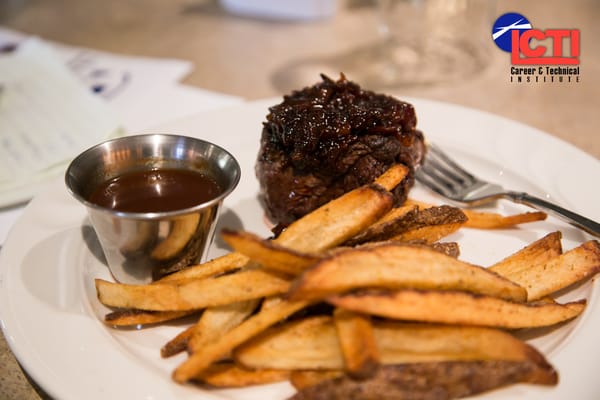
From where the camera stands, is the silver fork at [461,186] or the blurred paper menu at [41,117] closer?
the silver fork at [461,186]

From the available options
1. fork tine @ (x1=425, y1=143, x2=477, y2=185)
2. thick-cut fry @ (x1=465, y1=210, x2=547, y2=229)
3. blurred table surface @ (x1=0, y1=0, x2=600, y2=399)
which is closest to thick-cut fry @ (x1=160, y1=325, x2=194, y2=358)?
thick-cut fry @ (x1=465, y1=210, x2=547, y2=229)

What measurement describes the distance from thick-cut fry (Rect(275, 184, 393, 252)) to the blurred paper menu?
7.97 feet

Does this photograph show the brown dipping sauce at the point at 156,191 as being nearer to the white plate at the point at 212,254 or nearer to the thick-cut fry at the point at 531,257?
the white plate at the point at 212,254

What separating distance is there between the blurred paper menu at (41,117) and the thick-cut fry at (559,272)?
3.32 metres

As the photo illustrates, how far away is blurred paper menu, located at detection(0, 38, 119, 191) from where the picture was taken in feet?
13.7

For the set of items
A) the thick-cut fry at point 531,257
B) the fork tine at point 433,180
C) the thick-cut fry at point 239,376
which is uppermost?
the thick-cut fry at point 531,257

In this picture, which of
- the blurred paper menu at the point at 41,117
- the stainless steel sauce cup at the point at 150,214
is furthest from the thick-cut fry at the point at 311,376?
the blurred paper menu at the point at 41,117

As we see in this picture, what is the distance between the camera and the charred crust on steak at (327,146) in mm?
3100

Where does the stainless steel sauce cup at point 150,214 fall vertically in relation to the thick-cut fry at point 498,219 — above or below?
above

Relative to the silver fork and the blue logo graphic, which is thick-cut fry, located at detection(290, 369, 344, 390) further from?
the blue logo graphic

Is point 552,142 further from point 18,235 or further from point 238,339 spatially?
point 18,235

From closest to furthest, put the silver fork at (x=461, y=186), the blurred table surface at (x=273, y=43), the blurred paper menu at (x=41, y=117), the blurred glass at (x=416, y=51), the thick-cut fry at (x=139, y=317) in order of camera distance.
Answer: the thick-cut fry at (x=139, y=317)
the silver fork at (x=461, y=186)
the blurred paper menu at (x=41, y=117)
the blurred table surface at (x=273, y=43)
the blurred glass at (x=416, y=51)

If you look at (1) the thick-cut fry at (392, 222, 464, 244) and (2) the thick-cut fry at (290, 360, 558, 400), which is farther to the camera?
(1) the thick-cut fry at (392, 222, 464, 244)

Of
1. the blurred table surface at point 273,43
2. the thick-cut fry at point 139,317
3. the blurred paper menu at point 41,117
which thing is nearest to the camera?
the thick-cut fry at point 139,317
